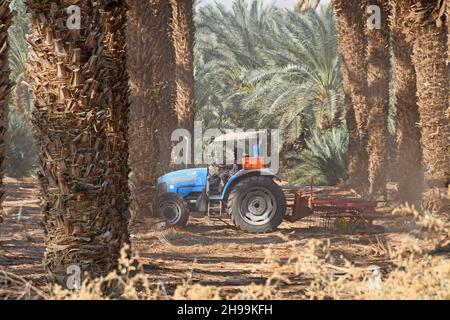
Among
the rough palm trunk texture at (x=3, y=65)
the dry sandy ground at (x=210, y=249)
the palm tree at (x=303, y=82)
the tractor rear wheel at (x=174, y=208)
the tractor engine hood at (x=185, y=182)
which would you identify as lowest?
the dry sandy ground at (x=210, y=249)

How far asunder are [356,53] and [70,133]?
13028 millimetres

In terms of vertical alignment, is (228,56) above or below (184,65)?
above

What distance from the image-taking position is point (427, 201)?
518 inches

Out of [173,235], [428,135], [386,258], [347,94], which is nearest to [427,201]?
→ [428,135]

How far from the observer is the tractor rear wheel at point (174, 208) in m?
14.2

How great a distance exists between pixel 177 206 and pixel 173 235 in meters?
0.90

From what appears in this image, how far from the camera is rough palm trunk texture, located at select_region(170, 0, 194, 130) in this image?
19003 mm

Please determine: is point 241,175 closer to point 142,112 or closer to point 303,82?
point 142,112

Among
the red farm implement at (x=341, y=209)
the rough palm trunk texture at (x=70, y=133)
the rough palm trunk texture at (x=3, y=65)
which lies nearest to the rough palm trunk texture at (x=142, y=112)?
the red farm implement at (x=341, y=209)

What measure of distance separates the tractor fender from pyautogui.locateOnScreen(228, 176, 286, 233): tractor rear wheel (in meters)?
0.10

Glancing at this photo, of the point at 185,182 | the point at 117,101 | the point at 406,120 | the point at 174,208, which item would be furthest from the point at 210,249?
the point at 406,120

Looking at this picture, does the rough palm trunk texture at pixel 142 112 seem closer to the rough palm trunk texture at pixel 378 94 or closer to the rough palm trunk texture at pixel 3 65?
the rough palm trunk texture at pixel 378 94

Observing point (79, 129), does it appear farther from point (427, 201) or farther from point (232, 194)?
point (427, 201)

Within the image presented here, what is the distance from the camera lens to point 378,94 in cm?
1808
